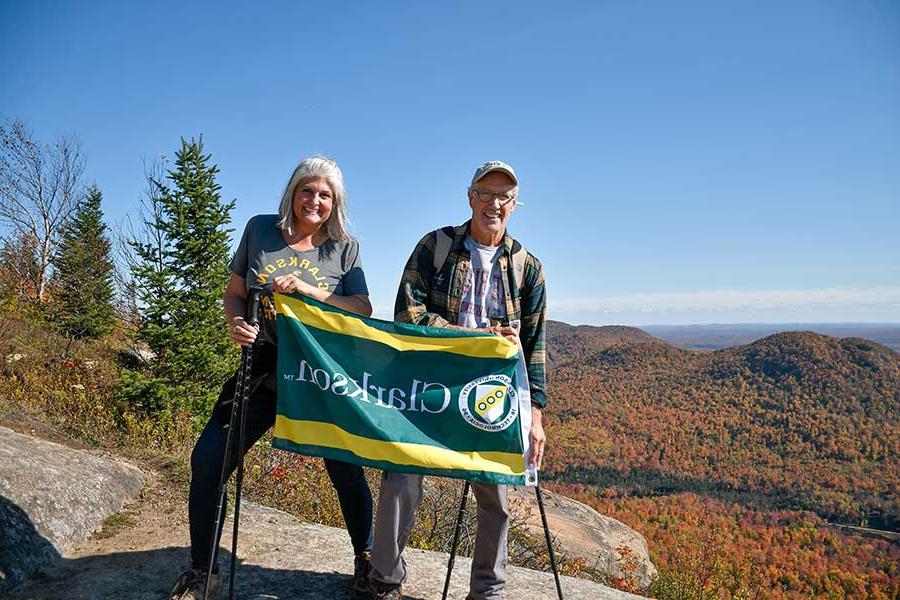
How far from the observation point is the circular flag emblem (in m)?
Answer: 3.04

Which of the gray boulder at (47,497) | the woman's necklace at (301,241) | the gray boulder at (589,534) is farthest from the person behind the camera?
the gray boulder at (589,534)

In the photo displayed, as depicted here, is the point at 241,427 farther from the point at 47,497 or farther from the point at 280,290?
the point at 47,497

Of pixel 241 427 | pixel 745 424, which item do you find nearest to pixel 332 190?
pixel 241 427

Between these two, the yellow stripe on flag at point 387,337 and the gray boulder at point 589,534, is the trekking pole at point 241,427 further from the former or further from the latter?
the gray boulder at point 589,534

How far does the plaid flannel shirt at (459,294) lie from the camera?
313 centimetres

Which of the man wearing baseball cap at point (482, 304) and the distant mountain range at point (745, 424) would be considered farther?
the distant mountain range at point (745, 424)

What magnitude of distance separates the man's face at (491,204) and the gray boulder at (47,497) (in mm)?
3575

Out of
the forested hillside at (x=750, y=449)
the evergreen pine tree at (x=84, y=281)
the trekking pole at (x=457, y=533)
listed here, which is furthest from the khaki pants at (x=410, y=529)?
the evergreen pine tree at (x=84, y=281)

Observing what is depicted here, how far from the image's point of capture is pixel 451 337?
120 inches

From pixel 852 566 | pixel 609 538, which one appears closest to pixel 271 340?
pixel 609 538

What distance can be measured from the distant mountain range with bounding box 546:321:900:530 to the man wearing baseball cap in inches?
2208

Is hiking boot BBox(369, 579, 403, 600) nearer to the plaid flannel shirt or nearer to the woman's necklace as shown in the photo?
the plaid flannel shirt

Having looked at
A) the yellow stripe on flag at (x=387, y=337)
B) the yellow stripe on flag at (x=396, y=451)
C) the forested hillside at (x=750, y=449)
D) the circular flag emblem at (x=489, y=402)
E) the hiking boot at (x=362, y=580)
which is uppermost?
the yellow stripe on flag at (x=387, y=337)

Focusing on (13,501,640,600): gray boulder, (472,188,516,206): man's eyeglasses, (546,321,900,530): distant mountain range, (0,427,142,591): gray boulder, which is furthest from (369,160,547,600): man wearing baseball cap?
(546,321,900,530): distant mountain range
